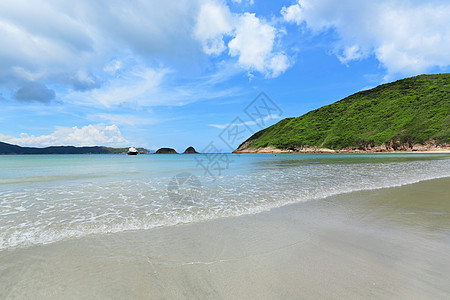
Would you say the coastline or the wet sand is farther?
the coastline

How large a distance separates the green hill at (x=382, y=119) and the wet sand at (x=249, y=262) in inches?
4291

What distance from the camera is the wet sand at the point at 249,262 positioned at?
10.0 feet

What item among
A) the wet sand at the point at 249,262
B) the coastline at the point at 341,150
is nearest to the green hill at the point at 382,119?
the coastline at the point at 341,150

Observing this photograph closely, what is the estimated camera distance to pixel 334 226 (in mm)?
5836

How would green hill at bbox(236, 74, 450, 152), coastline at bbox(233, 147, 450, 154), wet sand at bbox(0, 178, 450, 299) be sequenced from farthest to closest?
green hill at bbox(236, 74, 450, 152)
coastline at bbox(233, 147, 450, 154)
wet sand at bbox(0, 178, 450, 299)

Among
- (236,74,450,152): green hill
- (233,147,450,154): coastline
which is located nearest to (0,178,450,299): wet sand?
(233,147,450,154): coastline

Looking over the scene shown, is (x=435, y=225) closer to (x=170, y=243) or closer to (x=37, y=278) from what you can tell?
(x=170, y=243)

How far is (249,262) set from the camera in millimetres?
3881

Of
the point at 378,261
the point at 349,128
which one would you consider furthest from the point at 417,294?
the point at 349,128

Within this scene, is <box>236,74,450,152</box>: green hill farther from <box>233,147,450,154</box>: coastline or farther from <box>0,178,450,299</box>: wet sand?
<box>0,178,450,299</box>: wet sand

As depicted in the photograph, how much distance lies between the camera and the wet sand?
120 inches

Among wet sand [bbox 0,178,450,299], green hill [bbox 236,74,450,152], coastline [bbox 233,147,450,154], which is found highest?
green hill [bbox 236,74,450,152]

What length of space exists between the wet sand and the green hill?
10899cm

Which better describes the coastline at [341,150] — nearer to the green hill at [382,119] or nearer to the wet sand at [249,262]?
the green hill at [382,119]
